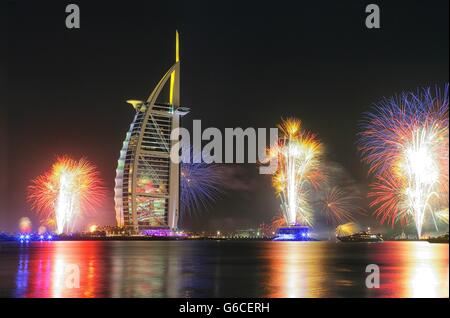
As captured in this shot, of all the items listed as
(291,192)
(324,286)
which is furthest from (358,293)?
(291,192)

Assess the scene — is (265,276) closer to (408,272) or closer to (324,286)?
(324,286)

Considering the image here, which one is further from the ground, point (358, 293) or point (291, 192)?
point (291, 192)

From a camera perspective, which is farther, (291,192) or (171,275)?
(291,192)
